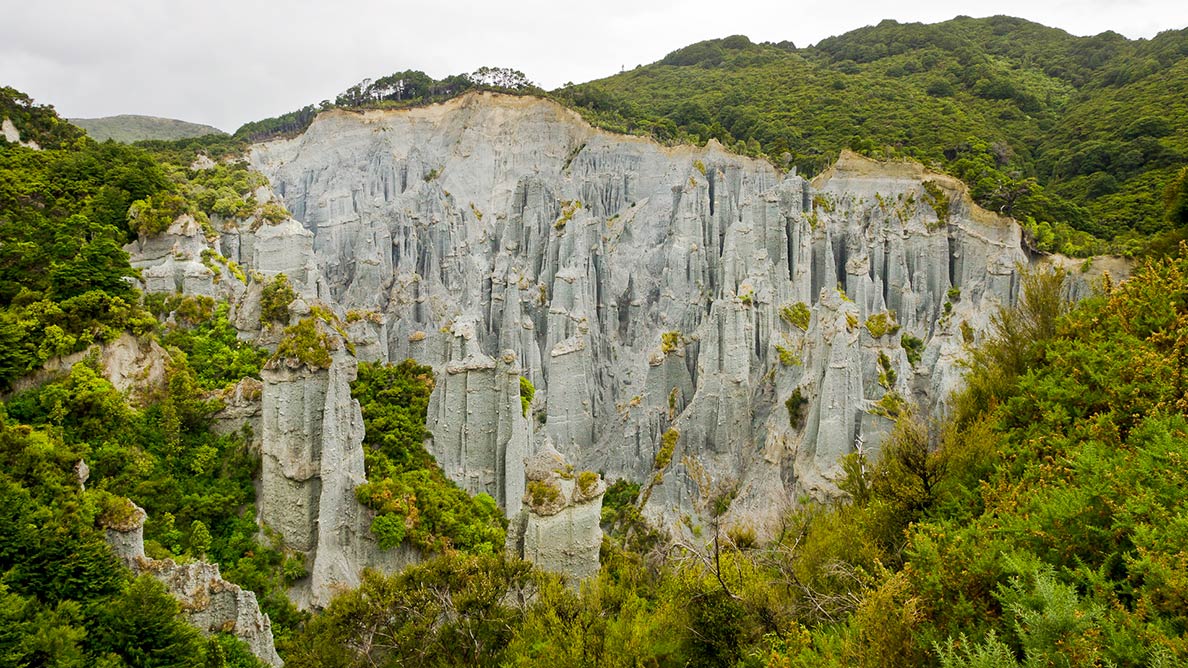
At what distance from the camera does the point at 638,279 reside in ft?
137

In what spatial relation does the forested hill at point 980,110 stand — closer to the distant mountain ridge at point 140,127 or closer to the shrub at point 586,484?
the shrub at point 586,484

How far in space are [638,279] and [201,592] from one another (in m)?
33.3

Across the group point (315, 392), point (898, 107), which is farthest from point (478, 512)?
point (898, 107)

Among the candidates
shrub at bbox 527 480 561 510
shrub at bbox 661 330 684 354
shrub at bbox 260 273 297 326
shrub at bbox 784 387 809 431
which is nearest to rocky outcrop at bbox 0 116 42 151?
shrub at bbox 260 273 297 326

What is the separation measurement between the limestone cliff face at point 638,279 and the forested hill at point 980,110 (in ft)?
14.2

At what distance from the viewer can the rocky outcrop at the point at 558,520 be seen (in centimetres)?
1330

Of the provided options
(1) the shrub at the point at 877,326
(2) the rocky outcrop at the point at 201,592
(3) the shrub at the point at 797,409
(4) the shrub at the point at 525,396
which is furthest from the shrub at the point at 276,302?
(1) the shrub at the point at 877,326

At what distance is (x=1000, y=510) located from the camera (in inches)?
277

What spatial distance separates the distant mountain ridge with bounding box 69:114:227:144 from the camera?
71.5 metres

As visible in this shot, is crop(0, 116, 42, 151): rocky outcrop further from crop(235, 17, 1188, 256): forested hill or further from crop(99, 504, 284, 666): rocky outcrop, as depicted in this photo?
crop(235, 17, 1188, 256): forested hill

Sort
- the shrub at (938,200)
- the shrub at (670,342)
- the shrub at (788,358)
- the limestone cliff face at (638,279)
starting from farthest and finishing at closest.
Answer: the shrub at (938,200) < the shrub at (670,342) < the shrub at (788,358) < the limestone cliff face at (638,279)

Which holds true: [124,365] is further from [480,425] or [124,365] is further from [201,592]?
[480,425]

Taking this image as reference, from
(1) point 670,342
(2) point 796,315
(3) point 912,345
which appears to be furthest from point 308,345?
(3) point 912,345

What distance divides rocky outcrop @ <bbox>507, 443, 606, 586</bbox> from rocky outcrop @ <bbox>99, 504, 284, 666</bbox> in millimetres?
4993
